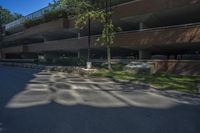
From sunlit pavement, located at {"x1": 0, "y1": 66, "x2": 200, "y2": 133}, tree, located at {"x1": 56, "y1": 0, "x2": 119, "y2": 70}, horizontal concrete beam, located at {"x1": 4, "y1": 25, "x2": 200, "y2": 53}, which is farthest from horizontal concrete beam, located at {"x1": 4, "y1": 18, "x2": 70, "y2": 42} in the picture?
sunlit pavement, located at {"x1": 0, "y1": 66, "x2": 200, "y2": 133}

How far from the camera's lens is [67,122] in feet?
25.6

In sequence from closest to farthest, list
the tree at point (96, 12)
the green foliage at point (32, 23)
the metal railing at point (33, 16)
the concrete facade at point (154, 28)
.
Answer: the concrete facade at point (154, 28) → the tree at point (96, 12) → the green foliage at point (32, 23) → the metal railing at point (33, 16)

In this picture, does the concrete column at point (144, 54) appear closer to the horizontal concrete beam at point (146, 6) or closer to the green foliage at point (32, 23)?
the horizontal concrete beam at point (146, 6)

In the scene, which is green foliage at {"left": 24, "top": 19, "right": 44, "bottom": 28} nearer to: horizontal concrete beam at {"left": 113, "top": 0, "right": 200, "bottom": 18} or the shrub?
the shrub

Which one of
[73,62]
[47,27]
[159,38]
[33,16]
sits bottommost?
[73,62]

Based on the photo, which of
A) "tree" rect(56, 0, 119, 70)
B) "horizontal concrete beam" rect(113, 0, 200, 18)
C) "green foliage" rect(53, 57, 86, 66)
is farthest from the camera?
"green foliage" rect(53, 57, 86, 66)

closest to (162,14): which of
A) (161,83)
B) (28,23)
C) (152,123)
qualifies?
(161,83)

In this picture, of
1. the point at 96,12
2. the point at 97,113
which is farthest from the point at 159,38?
the point at 97,113

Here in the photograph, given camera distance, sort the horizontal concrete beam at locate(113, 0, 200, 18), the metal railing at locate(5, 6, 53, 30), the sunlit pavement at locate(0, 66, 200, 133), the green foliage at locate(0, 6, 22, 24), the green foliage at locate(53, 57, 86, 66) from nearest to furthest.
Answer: the sunlit pavement at locate(0, 66, 200, 133), the horizontal concrete beam at locate(113, 0, 200, 18), the green foliage at locate(53, 57, 86, 66), the metal railing at locate(5, 6, 53, 30), the green foliage at locate(0, 6, 22, 24)

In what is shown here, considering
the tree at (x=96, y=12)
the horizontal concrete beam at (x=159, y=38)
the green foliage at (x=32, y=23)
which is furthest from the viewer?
the green foliage at (x=32, y=23)

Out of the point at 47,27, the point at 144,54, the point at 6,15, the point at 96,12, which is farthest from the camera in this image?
the point at 6,15

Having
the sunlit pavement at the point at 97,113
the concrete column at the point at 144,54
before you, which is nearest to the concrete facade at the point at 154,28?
the concrete column at the point at 144,54

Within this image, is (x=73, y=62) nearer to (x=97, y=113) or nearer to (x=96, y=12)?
(x=96, y=12)

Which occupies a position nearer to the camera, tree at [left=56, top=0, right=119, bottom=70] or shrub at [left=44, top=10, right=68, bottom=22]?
tree at [left=56, top=0, right=119, bottom=70]
